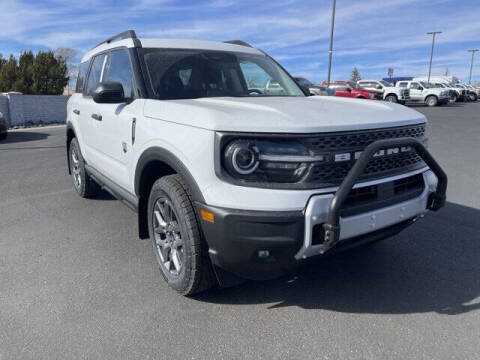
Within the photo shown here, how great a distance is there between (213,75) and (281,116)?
5.15 ft

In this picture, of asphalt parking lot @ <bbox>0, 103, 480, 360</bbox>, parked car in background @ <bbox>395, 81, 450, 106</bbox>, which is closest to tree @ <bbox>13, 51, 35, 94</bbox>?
asphalt parking lot @ <bbox>0, 103, 480, 360</bbox>

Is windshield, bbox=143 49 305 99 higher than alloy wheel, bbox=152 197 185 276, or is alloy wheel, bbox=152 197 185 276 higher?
windshield, bbox=143 49 305 99

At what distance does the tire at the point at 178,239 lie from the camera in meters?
2.59

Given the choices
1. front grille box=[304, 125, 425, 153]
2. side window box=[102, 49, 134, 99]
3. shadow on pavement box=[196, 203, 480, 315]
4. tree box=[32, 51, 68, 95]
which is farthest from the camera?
tree box=[32, 51, 68, 95]

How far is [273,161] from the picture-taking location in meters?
2.30

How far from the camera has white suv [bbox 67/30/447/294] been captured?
226 cm

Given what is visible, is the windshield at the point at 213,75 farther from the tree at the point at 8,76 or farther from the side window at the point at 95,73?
the tree at the point at 8,76

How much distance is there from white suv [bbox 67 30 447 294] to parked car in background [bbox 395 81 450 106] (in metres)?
29.1

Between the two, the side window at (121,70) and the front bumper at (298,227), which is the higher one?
the side window at (121,70)

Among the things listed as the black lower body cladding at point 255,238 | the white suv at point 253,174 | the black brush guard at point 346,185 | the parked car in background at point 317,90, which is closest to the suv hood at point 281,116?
the white suv at point 253,174

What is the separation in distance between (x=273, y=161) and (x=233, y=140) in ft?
0.85

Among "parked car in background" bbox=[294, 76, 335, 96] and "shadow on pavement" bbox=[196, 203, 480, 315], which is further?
"parked car in background" bbox=[294, 76, 335, 96]

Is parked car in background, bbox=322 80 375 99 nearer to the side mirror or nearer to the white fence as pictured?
the white fence

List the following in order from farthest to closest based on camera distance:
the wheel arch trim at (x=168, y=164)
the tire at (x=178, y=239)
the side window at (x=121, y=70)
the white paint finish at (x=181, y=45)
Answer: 1. the white paint finish at (x=181, y=45)
2. the side window at (x=121, y=70)
3. the tire at (x=178, y=239)
4. the wheel arch trim at (x=168, y=164)
